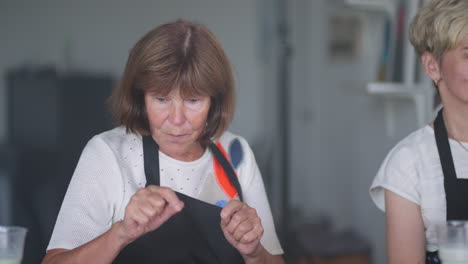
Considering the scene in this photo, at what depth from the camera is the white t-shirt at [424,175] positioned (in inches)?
47.1

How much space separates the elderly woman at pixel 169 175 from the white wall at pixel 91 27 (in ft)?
6.35

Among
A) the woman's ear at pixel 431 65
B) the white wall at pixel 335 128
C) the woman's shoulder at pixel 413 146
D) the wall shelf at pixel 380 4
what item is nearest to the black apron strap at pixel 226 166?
the woman's shoulder at pixel 413 146

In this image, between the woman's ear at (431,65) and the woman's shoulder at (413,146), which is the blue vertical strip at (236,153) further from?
the woman's ear at (431,65)

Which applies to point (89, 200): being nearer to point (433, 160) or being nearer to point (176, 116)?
point (176, 116)

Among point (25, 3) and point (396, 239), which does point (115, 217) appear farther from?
point (25, 3)

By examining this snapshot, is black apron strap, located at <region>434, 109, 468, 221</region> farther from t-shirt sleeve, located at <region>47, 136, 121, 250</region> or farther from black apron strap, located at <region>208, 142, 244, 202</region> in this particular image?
t-shirt sleeve, located at <region>47, 136, 121, 250</region>

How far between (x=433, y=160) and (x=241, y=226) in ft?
1.65

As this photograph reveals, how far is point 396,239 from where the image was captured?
1.16 meters

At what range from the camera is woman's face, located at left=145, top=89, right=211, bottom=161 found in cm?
111

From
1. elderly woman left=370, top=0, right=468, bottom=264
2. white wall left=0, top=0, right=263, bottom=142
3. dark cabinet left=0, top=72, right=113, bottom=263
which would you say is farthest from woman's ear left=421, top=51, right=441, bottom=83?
white wall left=0, top=0, right=263, bottom=142

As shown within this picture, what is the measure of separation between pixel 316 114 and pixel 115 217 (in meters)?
2.73

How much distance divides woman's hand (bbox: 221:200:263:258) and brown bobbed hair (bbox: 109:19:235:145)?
262 millimetres

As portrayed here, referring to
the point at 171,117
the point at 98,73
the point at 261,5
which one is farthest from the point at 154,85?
the point at 261,5

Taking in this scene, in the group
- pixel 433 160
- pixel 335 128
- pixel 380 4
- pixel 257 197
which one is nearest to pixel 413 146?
pixel 433 160
